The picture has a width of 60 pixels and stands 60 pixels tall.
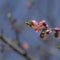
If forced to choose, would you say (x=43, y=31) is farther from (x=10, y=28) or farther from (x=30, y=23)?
(x=10, y=28)

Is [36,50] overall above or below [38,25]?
below

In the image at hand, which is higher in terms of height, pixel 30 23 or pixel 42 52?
pixel 30 23

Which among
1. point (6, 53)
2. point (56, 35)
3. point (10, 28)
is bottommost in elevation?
point (6, 53)

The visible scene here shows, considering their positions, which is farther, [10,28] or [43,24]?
[10,28]

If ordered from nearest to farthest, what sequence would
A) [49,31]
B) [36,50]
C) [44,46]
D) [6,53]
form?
[49,31], [44,46], [36,50], [6,53]

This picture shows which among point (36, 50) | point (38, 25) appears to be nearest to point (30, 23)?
point (38, 25)

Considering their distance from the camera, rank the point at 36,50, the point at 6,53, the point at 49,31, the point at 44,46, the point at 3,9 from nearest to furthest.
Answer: the point at 49,31
the point at 44,46
the point at 36,50
the point at 6,53
the point at 3,9

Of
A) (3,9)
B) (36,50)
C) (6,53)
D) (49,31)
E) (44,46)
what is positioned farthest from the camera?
(3,9)

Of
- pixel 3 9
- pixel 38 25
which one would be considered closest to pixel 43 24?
pixel 38 25

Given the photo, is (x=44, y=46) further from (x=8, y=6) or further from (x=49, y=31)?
(x=49, y=31)
